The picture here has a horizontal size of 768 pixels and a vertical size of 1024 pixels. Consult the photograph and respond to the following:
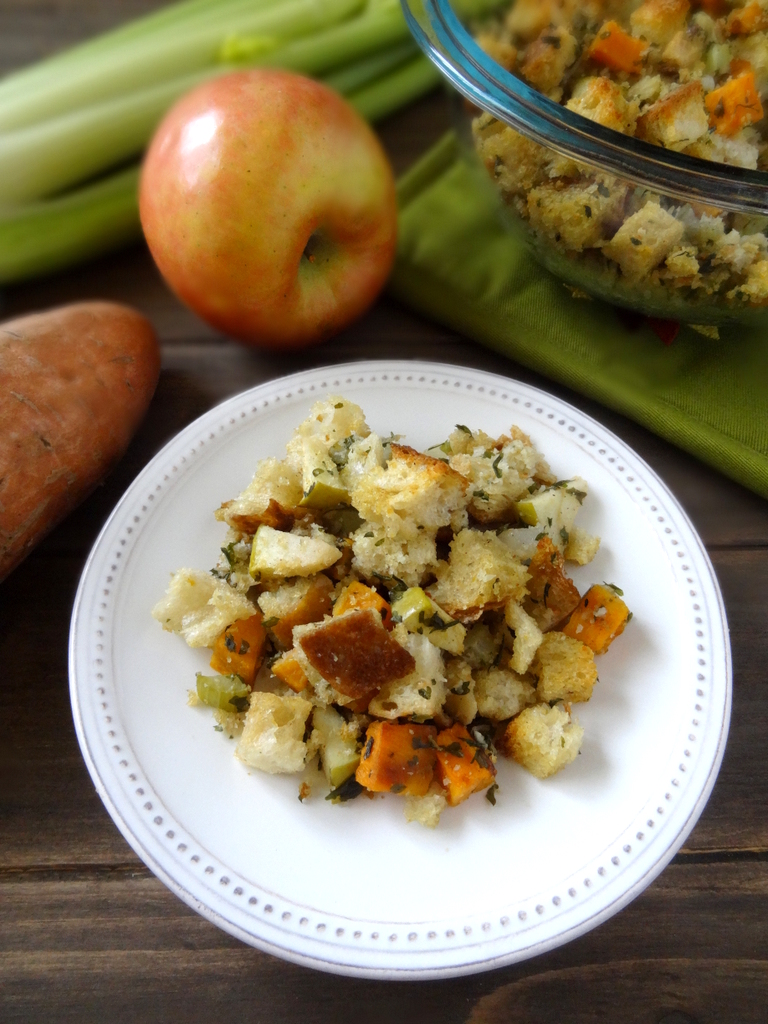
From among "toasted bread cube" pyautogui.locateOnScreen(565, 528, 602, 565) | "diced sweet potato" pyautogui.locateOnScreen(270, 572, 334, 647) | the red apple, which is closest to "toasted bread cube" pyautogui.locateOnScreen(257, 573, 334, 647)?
"diced sweet potato" pyautogui.locateOnScreen(270, 572, 334, 647)

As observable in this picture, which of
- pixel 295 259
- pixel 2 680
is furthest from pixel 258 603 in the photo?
pixel 295 259

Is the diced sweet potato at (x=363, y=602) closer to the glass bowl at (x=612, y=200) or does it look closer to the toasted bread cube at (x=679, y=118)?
the glass bowl at (x=612, y=200)

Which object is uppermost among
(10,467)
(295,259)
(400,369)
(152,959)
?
(295,259)

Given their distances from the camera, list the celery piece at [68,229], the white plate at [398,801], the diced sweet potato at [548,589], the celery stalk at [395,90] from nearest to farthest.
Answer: the white plate at [398,801]
the diced sweet potato at [548,589]
the celery piece at [68,229]
the celery stalk at [395,90]

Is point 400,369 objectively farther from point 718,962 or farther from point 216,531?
point 718,962

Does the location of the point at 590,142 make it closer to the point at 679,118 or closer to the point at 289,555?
the point at 679,118

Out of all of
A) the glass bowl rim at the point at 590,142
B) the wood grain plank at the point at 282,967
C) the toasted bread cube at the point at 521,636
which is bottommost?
the wood grain plank at the point at 282,967

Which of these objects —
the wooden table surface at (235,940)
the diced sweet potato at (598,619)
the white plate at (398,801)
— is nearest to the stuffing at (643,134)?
the diced sweet potato at (598,619)
